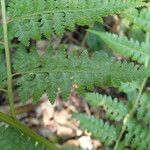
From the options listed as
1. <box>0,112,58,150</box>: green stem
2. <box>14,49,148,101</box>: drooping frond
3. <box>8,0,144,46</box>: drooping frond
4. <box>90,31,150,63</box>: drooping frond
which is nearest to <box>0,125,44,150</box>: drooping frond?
<box>0,112,58,150</box>: green stem

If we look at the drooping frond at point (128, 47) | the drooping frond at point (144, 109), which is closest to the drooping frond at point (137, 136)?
the drooping frond at point (144, 109)

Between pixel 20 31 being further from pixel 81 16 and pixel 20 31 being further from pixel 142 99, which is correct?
pixel 142 99

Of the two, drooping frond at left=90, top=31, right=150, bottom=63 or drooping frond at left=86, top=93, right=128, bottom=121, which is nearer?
drooping frond at left=90, top=31, right=150, bottom=63

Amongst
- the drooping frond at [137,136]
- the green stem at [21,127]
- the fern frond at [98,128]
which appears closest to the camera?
the green stem at [21,127]

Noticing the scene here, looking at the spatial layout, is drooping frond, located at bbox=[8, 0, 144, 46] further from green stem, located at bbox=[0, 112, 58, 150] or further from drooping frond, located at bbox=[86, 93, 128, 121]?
drooping frond, located at bbox=[86, 93, 128, 121]

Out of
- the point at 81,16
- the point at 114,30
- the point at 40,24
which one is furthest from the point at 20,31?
the point at 114,30

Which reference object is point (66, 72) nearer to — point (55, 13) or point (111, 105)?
point (55, 13)

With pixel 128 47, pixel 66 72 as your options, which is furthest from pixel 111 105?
pixel 66 72

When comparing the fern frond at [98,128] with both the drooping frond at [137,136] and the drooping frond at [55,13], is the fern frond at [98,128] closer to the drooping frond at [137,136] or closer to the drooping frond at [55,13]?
the drooping frond at [137,136]

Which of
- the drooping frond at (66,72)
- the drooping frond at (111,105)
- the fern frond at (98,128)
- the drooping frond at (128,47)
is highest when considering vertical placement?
the drooping frond at (66,72)
